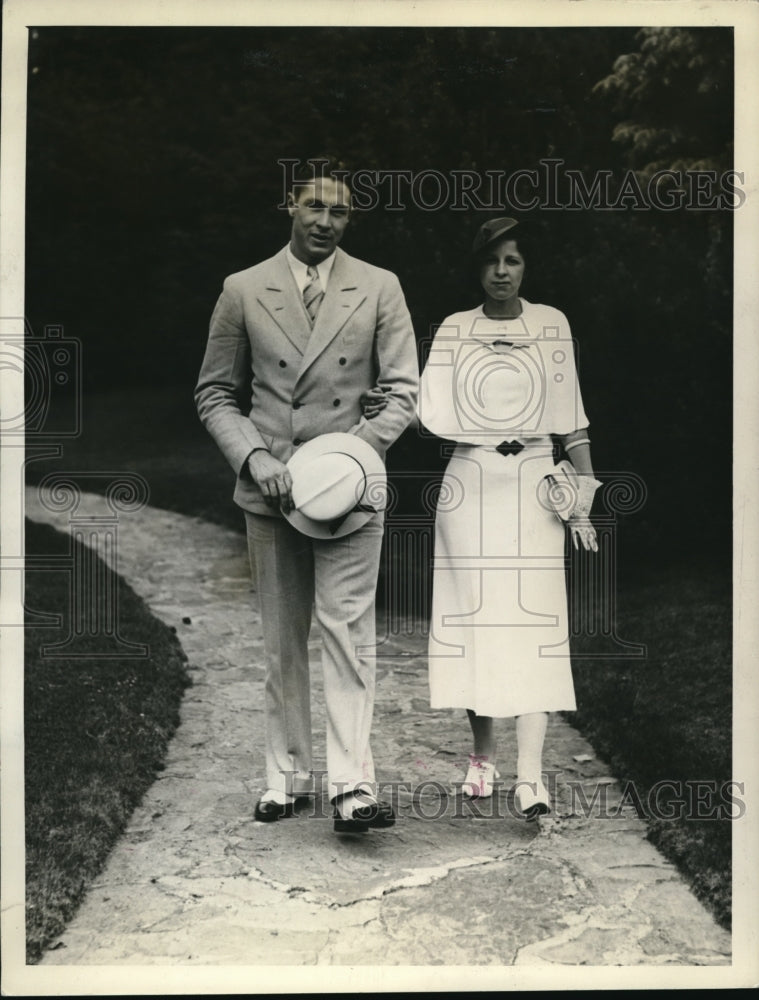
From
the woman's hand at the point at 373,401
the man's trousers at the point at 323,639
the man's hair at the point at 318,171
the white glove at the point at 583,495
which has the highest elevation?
the man's hair at the point at 318,171

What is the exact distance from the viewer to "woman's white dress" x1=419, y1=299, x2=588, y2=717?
5.18 m

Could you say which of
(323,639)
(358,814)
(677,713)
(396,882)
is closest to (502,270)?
(323,639)

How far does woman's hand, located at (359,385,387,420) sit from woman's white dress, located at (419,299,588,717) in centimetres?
26

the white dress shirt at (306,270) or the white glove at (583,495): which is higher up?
the white dress shirt at (306,270)

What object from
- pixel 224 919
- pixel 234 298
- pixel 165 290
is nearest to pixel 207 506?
pixel 165 290

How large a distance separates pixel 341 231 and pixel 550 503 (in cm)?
133

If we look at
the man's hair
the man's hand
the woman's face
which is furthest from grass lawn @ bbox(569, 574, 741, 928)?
the man's hair

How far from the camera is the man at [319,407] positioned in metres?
4.92

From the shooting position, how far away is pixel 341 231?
16.3ft

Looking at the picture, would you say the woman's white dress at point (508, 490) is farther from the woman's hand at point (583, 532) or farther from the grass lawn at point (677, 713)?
the grass lawn at point (677, 713)

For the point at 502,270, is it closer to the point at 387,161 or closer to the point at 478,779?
the point at 387,161

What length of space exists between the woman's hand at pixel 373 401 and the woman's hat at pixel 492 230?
0.70 meters

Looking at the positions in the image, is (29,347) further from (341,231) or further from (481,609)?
(481,609)

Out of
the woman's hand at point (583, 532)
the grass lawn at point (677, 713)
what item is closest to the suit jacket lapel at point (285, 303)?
the woman's hand at point (583, 532)
